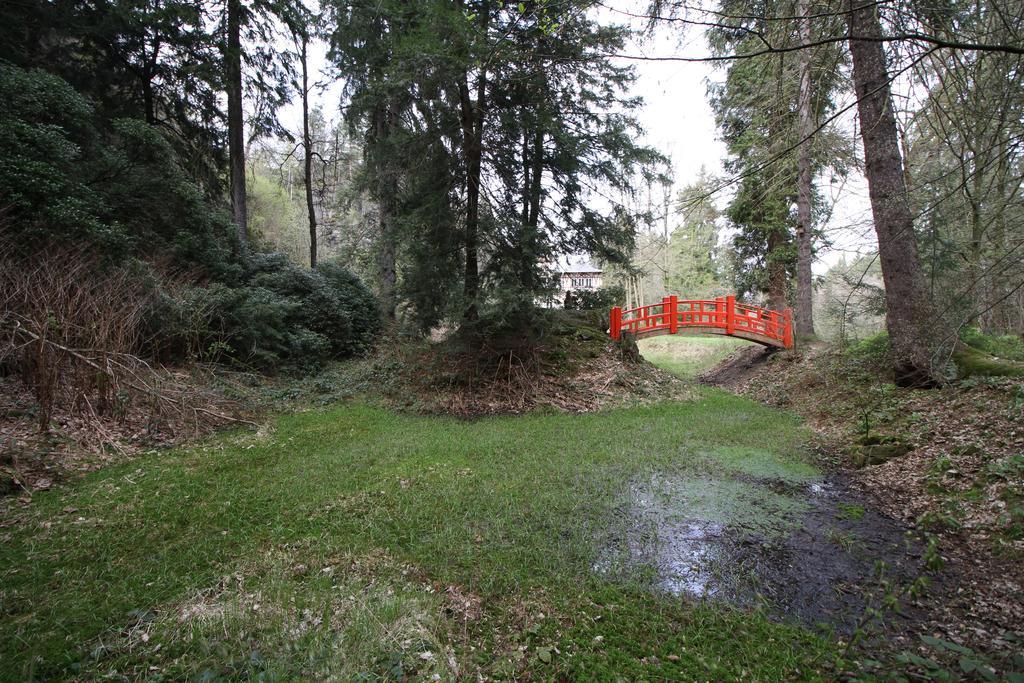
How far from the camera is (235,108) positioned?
12.8 m

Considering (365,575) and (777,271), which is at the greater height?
(777,271)

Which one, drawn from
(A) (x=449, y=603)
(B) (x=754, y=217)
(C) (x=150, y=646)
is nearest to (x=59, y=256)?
(C) (x=150, y=646)

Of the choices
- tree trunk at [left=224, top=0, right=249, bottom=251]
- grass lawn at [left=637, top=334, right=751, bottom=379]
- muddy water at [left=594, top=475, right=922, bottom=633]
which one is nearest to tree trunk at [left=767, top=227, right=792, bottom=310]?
grass lawn at [left=637, top=334, right=751, bottom=379]

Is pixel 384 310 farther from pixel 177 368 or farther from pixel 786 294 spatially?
pixel 786 294

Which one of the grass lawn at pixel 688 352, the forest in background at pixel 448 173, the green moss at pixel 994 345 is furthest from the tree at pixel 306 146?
the green moss at pixel 994 345

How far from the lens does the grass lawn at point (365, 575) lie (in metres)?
2.20

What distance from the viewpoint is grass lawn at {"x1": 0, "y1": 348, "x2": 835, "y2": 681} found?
220 centimetres

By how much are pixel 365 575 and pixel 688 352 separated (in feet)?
56.5

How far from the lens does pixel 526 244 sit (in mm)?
8266

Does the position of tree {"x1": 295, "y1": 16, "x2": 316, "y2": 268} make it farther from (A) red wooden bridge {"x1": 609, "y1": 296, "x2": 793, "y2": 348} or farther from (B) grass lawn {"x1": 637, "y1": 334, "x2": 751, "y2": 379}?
(B) grass lawn {"x1": 637, "y1": 334, "x2": 751, "y2": 379}

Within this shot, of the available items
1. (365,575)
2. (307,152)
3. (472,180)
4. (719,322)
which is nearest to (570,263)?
(472,180)

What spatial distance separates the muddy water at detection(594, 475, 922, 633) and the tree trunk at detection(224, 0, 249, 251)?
12.9 metres

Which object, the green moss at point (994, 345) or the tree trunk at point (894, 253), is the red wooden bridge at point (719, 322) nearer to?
the green moss at point (994, 345)

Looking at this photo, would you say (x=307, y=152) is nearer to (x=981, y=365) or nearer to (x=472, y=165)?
(x=472, y=165)
